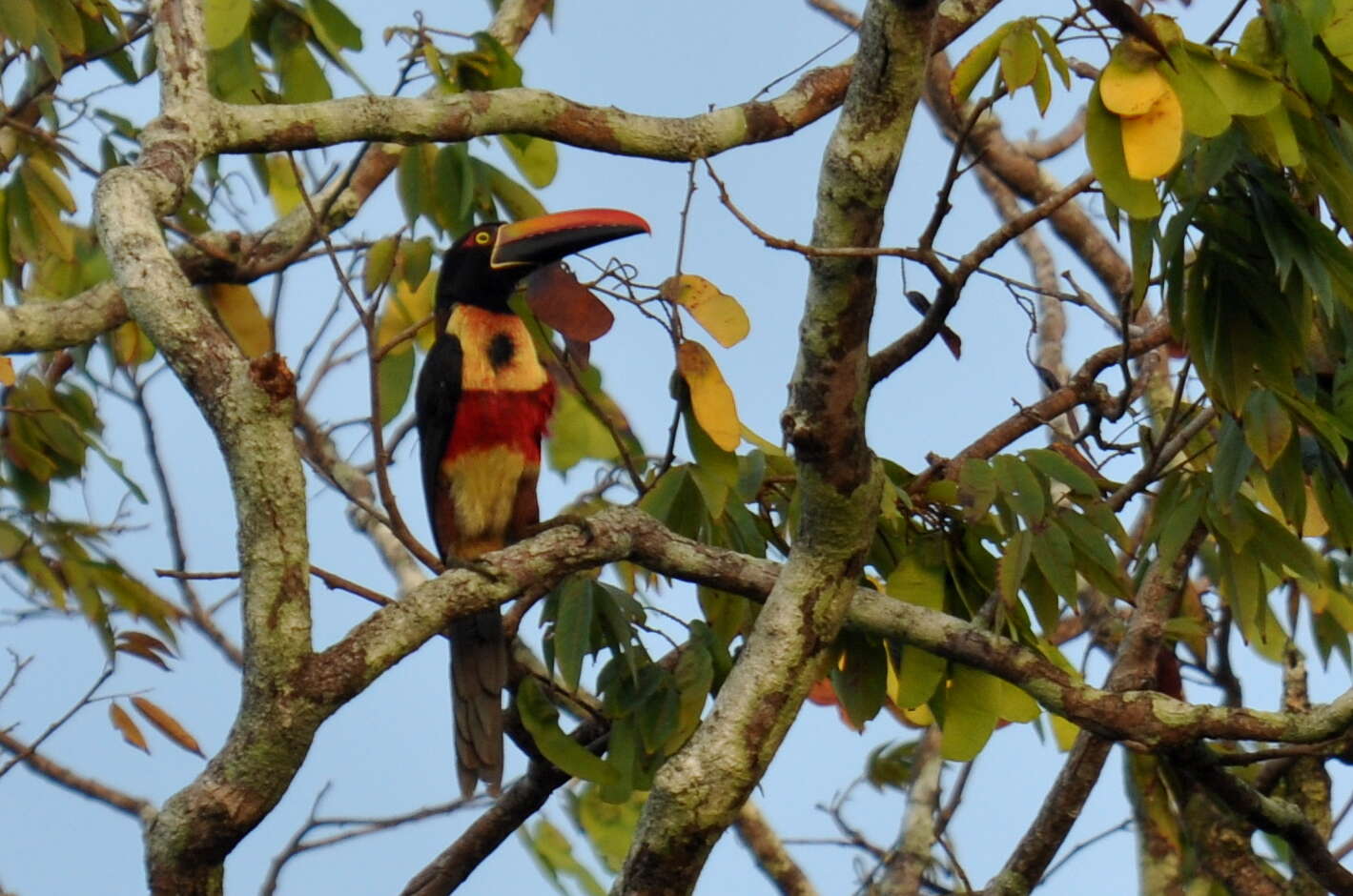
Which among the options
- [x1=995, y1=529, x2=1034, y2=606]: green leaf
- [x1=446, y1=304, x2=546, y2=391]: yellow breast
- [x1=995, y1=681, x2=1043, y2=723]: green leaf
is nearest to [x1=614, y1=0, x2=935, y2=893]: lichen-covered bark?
[x1=995, y1=529, x2=1034, y2=606]: green leaf

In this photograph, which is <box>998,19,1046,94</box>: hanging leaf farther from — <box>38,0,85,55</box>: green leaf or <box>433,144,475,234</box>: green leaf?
<box>38,0,85,55</box>: green leaf

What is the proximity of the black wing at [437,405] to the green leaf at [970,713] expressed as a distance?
6.25ft

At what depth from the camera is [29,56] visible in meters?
4.74

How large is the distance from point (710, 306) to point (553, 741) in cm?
104

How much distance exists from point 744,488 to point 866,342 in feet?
2.61

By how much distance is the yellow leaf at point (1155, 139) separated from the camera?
7.67ft

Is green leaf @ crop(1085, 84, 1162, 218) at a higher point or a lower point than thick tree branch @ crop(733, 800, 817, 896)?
lower

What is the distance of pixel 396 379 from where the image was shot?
13.6ft

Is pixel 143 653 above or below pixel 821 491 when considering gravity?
above

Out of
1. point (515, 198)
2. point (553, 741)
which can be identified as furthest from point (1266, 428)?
point (515, 198)

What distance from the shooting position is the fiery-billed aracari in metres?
4.60

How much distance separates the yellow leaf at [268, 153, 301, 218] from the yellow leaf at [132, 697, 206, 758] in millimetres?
1578

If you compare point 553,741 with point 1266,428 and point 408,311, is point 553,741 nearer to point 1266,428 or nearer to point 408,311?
point 1266,428

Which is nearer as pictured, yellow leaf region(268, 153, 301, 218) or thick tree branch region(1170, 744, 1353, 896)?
thick tree branch region(1170, 744, 1353, 896)
